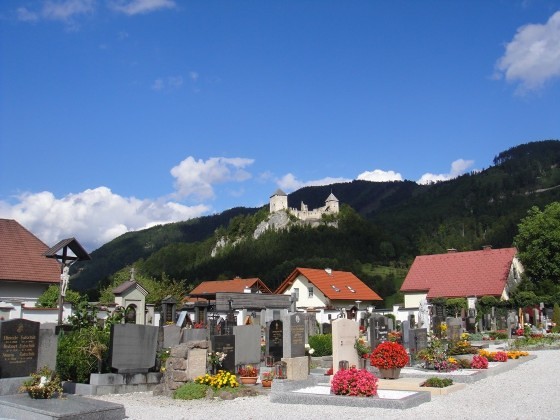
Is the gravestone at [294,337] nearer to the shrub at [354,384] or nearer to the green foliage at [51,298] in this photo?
the shrub at [354,384]

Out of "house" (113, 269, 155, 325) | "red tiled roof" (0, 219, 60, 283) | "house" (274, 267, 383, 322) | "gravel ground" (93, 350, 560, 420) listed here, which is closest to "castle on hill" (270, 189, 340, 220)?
"house" (274, 267, 383, 322)

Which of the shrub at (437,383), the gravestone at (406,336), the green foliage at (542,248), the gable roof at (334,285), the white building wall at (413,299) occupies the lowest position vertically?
the shrub at (437,383)

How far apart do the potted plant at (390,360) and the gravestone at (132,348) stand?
A: 6203 mm

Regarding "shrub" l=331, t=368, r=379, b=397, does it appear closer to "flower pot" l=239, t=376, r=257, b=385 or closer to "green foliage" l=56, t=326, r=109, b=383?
"flower pot" l=239, t=376, r=257, b=385

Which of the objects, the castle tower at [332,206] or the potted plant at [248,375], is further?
the castle tower at [332,206]

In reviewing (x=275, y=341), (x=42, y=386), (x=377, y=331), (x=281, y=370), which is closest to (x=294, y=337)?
(x=281, y=370)

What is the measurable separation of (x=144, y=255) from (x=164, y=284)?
120 m

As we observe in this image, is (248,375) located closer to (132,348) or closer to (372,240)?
(132,348)

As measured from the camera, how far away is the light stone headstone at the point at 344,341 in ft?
52.4

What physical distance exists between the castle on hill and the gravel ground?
5636 inches

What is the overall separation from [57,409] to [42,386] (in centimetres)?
112

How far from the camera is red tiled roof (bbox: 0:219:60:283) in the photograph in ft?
98.5

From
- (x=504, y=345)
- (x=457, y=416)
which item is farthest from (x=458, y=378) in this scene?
(x=504, y=345)

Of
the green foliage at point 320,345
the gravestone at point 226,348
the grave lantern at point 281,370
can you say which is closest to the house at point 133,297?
the green foliage at point 320,345
